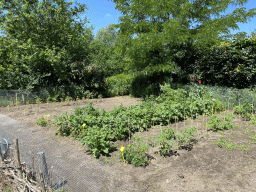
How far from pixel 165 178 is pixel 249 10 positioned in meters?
9.24

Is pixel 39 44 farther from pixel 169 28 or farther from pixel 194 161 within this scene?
pixel 194 161

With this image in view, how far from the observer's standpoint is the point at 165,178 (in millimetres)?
3064

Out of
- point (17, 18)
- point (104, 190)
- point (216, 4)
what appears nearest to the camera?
point (104, 190)

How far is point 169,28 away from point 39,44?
30.8 feet

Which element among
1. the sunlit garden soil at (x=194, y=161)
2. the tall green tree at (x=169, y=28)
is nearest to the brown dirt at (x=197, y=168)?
the sunlit garden soil at (x=194, y=161)

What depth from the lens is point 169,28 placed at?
7656 mm

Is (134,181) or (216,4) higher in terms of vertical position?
(216,4)

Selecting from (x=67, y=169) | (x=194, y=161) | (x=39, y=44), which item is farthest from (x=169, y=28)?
(x=39, y=44)

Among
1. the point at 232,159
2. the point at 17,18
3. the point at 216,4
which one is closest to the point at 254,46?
the point at 216,4

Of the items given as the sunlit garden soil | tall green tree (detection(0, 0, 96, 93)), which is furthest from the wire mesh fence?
tall green tree (detection(0, 0, 96, 93))

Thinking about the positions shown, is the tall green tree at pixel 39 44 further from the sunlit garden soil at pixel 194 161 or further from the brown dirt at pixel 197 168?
the brown dirt at pixel 197 168

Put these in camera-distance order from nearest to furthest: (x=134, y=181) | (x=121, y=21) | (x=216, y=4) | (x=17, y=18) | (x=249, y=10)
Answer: (x=134, y=181)
(x=249, y=10)
(x=216, y=4)
(x=121, y=21)
(x=17, y=18)

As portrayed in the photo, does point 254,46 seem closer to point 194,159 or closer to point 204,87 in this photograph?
point 204,87

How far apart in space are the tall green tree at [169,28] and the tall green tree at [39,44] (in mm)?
4759
